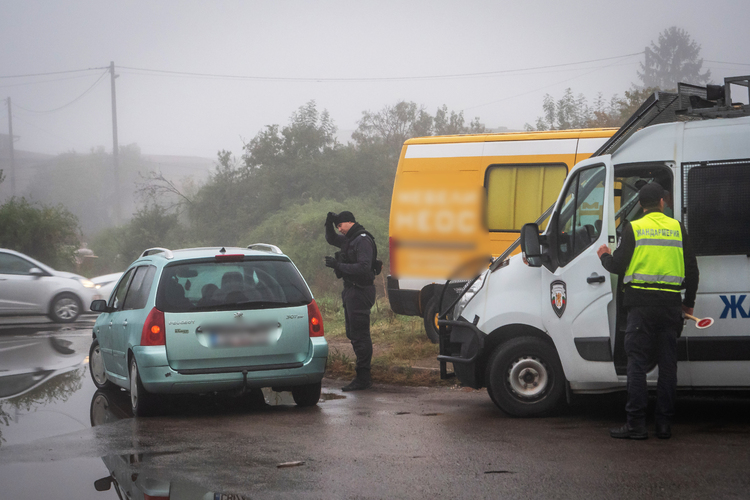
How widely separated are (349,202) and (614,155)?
1022 inches

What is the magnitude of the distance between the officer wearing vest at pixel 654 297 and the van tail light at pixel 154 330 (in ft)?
12.5

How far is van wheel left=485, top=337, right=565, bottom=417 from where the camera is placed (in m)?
6.60

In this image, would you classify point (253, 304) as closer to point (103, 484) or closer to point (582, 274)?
point (103, 484)

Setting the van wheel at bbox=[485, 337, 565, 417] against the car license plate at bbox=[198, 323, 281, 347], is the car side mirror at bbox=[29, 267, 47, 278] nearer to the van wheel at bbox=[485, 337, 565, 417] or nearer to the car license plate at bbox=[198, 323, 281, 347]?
the car license plate at bbox=[198, 323, 281, 347]

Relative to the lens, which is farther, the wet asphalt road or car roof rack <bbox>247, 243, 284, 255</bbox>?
car roof rack <bbox>247, 243, 284, 255</bbox>

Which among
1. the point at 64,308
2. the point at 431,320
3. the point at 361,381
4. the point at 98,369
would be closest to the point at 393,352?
the point at 431,320

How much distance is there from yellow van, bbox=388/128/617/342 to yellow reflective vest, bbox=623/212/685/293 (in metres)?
3.65

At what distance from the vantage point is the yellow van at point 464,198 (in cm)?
970

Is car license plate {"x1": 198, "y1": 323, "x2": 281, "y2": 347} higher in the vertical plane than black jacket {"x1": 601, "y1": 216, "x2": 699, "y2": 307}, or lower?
lower

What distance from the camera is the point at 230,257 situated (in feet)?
24.0

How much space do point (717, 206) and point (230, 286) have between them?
4224mm

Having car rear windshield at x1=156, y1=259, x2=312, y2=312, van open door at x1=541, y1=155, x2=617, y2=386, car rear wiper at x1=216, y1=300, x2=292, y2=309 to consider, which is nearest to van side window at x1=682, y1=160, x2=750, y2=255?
van open door at x1=541, y1=155, x2=617, y2=386

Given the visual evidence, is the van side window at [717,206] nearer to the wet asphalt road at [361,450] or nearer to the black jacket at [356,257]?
the wet asphalt road at [361,450]

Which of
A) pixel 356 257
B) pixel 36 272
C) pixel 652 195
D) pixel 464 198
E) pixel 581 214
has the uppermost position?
pixel 464 198
